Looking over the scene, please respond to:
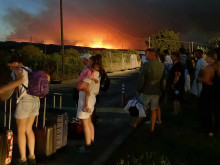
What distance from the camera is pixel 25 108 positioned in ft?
15.5

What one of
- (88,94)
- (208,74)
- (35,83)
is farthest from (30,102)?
(208,74)

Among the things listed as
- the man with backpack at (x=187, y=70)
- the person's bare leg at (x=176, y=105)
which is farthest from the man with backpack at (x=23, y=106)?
the man with backpack at (x=187, y=70)

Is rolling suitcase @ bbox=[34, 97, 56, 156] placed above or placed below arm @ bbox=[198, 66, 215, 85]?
below

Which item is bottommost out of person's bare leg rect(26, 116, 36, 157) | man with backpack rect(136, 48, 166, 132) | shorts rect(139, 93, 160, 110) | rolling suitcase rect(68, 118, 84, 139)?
rolling suitcase rect(68, 118, 84, 139)

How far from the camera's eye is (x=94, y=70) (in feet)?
18.3

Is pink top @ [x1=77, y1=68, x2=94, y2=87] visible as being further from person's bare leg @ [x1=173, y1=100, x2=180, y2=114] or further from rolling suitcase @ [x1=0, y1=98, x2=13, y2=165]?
person's bare leg @ [x1=173, y1=100, x2=180, y2=114]

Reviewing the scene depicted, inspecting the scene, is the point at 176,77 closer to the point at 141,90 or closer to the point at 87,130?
the point at 141,90

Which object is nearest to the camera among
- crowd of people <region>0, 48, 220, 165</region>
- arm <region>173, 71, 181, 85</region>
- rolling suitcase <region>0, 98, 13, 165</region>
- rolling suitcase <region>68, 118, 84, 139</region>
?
rolling suitcase <region>0, 98, 13, 165</region>

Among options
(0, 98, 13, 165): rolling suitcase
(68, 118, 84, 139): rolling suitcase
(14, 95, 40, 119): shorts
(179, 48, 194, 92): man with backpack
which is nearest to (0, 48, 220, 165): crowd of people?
(14, 95, 40, 119): shorts

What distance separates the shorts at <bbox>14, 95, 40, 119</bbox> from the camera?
15.5 feet

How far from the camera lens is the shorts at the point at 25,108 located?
4.71m

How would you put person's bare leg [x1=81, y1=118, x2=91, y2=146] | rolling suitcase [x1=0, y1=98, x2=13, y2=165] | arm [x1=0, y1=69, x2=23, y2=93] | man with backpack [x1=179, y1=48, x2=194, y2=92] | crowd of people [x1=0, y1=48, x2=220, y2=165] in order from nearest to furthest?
arm [x1=0, y1=69, x2=23, y2=93] → rolling suitcase [x1=0, y1=98, x2=13, y2=165] → crowd of people [x1=0, y1=48, x2=220, y2=165] → person's bare leg [x1=81, y1=118, x2=91, y2=146] → man with backpack [x1=179, y1=48, x2=194, y2=92]

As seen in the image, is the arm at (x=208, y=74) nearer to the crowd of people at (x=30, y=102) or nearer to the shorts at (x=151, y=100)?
the shorts at (x=151, y=100)

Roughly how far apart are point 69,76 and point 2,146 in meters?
21.7
